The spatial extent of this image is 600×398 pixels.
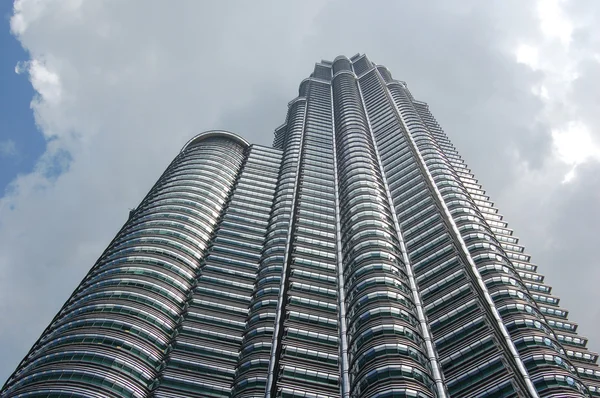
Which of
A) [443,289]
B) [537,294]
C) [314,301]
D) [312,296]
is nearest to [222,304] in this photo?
[312,296]

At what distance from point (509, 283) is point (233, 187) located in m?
63.3

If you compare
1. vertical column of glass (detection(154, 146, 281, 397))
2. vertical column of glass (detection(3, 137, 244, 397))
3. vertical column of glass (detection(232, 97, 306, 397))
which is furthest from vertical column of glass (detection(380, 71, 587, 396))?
vertical column of glass (detection(3, 137, 244, 397))

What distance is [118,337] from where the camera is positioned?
230 feet

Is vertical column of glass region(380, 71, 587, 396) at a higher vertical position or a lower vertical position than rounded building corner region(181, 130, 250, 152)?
lower

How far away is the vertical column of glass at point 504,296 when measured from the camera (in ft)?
194

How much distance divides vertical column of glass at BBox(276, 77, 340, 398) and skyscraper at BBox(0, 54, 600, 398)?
10.6 inches

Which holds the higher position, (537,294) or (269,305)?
(537,294)

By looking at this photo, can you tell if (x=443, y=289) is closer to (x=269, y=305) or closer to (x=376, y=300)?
(x=376, y=300)

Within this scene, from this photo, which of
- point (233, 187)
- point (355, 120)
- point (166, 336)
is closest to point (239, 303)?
point (166, 336)

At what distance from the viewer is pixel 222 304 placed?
86.3 m

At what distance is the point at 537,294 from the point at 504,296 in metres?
23.9

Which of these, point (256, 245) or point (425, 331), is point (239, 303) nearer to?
point (256, 245)

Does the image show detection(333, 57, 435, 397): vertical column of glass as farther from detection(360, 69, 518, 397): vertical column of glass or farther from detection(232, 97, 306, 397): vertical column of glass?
detection(232, 97, 306, 397): vertical column of glass

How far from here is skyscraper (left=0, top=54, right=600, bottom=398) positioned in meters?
62.9
